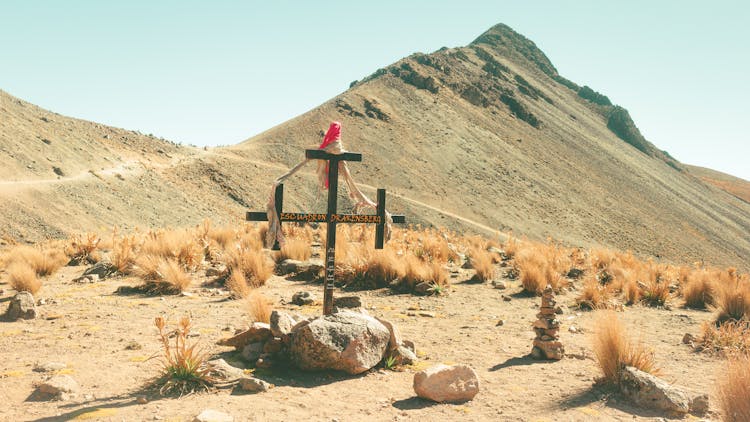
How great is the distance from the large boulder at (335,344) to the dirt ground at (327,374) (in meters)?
0.15

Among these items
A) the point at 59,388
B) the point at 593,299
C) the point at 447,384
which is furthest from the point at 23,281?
the point at 593,299

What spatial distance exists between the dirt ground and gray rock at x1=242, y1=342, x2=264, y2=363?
97 millimetres

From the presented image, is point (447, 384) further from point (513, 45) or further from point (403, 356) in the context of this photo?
point (513, 45)

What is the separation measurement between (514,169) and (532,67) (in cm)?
5924

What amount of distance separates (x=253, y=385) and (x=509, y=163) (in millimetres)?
58207

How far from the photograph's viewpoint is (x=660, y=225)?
190ft

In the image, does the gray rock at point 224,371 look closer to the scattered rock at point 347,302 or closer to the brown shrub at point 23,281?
the scattered rock at point 347,302

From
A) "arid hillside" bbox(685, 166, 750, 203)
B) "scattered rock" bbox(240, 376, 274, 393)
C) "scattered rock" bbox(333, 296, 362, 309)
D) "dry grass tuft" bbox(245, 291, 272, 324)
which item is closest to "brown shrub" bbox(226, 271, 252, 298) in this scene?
"scattered rock" bbox(333, 296, 362, 309)

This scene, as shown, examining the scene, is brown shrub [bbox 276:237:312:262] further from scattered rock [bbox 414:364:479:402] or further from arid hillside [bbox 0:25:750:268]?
arid hillside [bbox 0:25:750:268]

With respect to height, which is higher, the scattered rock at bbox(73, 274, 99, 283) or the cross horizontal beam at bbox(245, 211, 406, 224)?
the cross horizontal beam at bbox(245, 211, 406, 224)

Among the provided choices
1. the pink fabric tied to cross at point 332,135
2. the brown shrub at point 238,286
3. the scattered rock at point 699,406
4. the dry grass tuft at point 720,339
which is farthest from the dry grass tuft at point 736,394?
the brown shrub at point 238,286

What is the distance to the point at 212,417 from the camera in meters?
3.94

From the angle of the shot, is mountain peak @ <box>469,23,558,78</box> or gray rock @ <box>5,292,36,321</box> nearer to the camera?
gray rock @ <box>5,292,36,321</box>

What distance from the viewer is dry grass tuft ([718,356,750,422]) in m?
3.90
